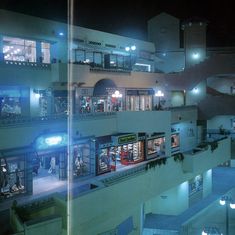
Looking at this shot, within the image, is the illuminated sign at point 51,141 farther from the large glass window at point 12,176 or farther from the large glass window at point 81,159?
the large glass window at point 81,159

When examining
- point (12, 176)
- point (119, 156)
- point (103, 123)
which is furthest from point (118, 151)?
point (12, 176)

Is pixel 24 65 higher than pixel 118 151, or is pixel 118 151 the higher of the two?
pixel 24 65

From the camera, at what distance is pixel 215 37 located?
39062mm

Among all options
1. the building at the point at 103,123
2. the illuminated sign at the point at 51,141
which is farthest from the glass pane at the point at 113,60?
the illuminated sign at the point at 51,141

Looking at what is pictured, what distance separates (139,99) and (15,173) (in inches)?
639

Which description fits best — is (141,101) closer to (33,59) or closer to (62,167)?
(33,59)

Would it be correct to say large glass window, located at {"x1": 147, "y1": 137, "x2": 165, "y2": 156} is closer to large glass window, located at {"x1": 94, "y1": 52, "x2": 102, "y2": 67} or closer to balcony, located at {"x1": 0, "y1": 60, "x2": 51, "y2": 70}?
large glass window, located at {"x1": 94, "y1": 52, "x2": 102, "y2": 67}

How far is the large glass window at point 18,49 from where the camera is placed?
23.2 m

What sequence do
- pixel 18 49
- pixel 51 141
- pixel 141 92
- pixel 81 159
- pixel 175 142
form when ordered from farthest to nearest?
pixel 141 92, pixel 175 142, pixel 18 49, pixel 81 159, pixel 51 141

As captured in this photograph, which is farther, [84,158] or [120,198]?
→ [84,158]

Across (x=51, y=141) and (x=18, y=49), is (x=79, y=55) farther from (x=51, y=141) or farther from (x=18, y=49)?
(x=51, y=141)

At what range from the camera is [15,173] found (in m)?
17.5

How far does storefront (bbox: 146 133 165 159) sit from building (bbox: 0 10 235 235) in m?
0.08

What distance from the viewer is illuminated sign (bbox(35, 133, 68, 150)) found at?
58.9ft
